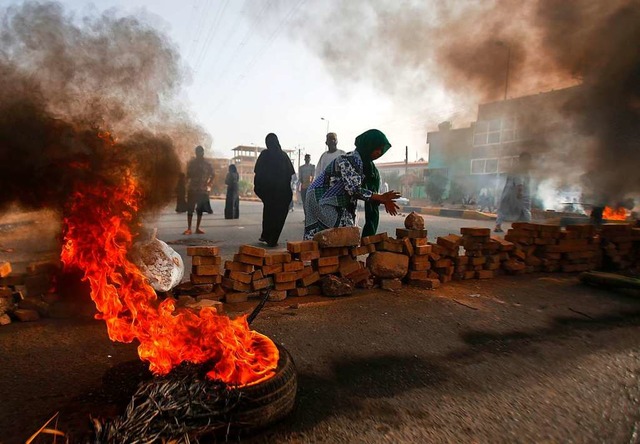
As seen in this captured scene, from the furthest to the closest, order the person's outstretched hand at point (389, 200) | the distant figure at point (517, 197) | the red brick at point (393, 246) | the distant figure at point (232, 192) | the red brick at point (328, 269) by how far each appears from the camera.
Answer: the distant figure at point (232, 192)
the distant figure at point (517, 197)
the red brick at point (393, 246)
the red brick at point (328, 269)
the person's outstretched hand at point (389, 200)

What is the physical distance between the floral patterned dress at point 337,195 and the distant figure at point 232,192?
7.16m

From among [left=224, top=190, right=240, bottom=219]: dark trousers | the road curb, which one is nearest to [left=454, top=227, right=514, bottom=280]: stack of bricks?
[left=224, top=190, right=240, bottom=219]: dark trousers

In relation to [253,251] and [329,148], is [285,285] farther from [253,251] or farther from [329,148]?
[329,148]

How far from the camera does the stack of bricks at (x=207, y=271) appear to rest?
3.65 meters

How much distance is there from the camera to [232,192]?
11.8 meters

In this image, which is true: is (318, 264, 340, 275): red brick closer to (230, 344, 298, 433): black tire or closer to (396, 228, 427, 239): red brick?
(396, 228, 427, 239): red brick

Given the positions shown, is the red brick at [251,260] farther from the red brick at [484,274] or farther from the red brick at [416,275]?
the red brick at [484,274]

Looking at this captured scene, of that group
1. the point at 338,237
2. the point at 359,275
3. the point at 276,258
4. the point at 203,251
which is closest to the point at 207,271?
the point at 203,251

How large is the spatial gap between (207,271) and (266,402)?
2058mm

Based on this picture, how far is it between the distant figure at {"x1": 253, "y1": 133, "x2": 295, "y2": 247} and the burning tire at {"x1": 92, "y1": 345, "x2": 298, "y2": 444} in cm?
547

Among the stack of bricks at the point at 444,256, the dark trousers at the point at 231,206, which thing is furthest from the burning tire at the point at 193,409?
the dark trousers at the point at 231,206

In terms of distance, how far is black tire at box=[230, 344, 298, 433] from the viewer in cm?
179

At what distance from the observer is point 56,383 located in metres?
2.28

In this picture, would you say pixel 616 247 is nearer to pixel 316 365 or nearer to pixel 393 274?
pixel 393 274
